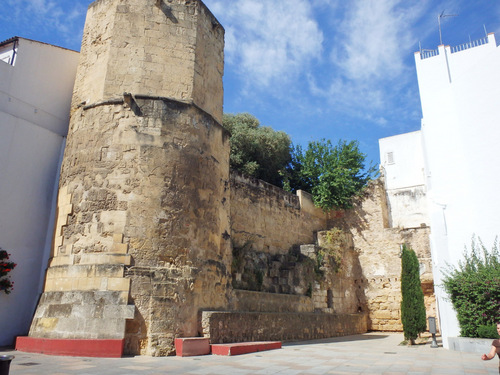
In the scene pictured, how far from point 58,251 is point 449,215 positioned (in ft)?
32.3

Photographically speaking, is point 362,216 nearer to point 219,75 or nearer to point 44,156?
point 219,75

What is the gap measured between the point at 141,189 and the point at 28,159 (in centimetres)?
338

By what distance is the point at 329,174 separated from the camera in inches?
762

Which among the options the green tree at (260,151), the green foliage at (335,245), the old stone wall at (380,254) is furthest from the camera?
the green tree at (260,151)

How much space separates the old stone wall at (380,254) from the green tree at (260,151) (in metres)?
4.03

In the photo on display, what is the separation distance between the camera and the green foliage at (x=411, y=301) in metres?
11.1

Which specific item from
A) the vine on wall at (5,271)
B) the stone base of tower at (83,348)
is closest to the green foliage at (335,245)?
the stone base of tower at (83,348)

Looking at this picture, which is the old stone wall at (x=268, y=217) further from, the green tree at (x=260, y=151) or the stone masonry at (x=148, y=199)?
the green tree at (x=260, y=151)

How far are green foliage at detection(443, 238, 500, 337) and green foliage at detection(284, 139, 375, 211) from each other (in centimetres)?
916

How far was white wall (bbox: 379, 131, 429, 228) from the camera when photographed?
20.1 meters

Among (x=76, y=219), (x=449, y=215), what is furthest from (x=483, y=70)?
(x=76, y=219)

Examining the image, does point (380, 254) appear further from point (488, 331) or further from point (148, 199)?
point (148, 199)

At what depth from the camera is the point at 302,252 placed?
15203 millimetres

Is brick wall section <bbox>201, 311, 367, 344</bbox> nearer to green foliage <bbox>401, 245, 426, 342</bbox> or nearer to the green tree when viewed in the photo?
green foliage <bbox>401, 245, 426, 342</bbox>
